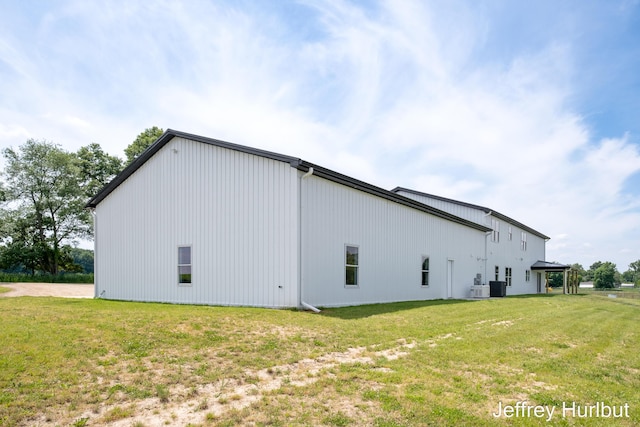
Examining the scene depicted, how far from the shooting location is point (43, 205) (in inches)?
1521

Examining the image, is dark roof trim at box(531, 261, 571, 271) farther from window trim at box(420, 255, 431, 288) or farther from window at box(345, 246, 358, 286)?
window at box(345, 246, 358, 286)

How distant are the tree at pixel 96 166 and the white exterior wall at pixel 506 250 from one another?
30980mm

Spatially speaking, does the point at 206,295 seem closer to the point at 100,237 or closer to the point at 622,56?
the point at 100,237

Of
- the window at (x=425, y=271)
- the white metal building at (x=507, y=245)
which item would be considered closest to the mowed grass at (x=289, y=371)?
the window at (x=425, y=271)

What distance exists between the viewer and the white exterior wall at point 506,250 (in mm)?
27641

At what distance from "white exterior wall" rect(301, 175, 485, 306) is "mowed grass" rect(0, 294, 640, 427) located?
358 cm

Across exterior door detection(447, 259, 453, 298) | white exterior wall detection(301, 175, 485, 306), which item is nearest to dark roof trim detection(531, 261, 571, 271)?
white exterior wall detection(301, 175, 485, 306)

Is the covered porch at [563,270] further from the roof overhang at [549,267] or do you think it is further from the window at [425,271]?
the window at [425,271]

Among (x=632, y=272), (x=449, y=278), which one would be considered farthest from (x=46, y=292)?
(x=632, y=272)

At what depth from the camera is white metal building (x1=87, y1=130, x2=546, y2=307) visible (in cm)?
1251

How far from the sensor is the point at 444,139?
17062mm

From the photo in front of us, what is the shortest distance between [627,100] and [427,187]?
13493mm

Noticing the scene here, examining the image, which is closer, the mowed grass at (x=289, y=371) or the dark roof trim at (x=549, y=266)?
the mowed grass at (x=289, y=371)

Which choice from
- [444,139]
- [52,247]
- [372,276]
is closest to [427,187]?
[444,139]
